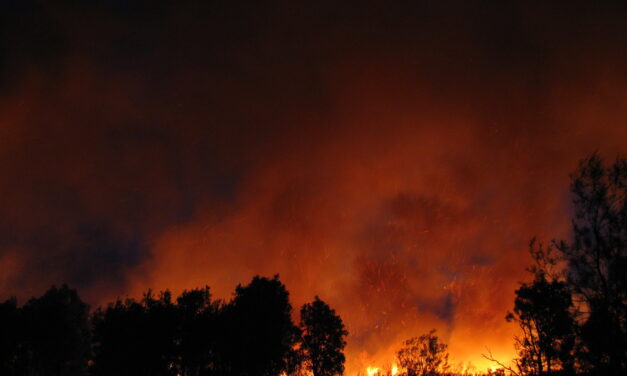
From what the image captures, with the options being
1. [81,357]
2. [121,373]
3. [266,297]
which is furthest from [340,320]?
[81,357]

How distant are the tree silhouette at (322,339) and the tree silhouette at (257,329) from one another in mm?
4642

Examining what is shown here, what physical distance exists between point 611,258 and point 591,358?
690 cm

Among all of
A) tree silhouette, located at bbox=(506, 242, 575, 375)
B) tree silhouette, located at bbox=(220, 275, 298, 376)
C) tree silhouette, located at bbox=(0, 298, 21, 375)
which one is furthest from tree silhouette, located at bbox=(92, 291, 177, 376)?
tree silhouette, located at bbox=(506, 242, 575, 375)

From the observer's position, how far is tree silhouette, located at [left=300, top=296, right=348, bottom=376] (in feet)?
172

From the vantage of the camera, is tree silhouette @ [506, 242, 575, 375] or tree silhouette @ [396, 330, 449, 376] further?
tree silhouette @ [396, 330, 449, 376]

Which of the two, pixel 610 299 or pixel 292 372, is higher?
pixel 610 299

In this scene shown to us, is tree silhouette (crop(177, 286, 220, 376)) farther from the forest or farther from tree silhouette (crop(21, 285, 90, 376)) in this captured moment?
tree silhouette (crop(21, 285, 90, 376))

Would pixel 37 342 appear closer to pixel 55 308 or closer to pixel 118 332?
pixel 55 308

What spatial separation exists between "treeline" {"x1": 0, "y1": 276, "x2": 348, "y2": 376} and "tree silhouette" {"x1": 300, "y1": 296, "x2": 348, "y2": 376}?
15 cm

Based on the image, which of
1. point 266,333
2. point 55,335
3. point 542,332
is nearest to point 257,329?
point 266,333

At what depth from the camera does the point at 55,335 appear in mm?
65000

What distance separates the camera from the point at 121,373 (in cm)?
4641

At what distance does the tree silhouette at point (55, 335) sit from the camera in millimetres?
62375

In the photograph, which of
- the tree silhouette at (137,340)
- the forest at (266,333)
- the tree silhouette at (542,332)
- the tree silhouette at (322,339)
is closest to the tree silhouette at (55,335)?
the forest at (266,333)
